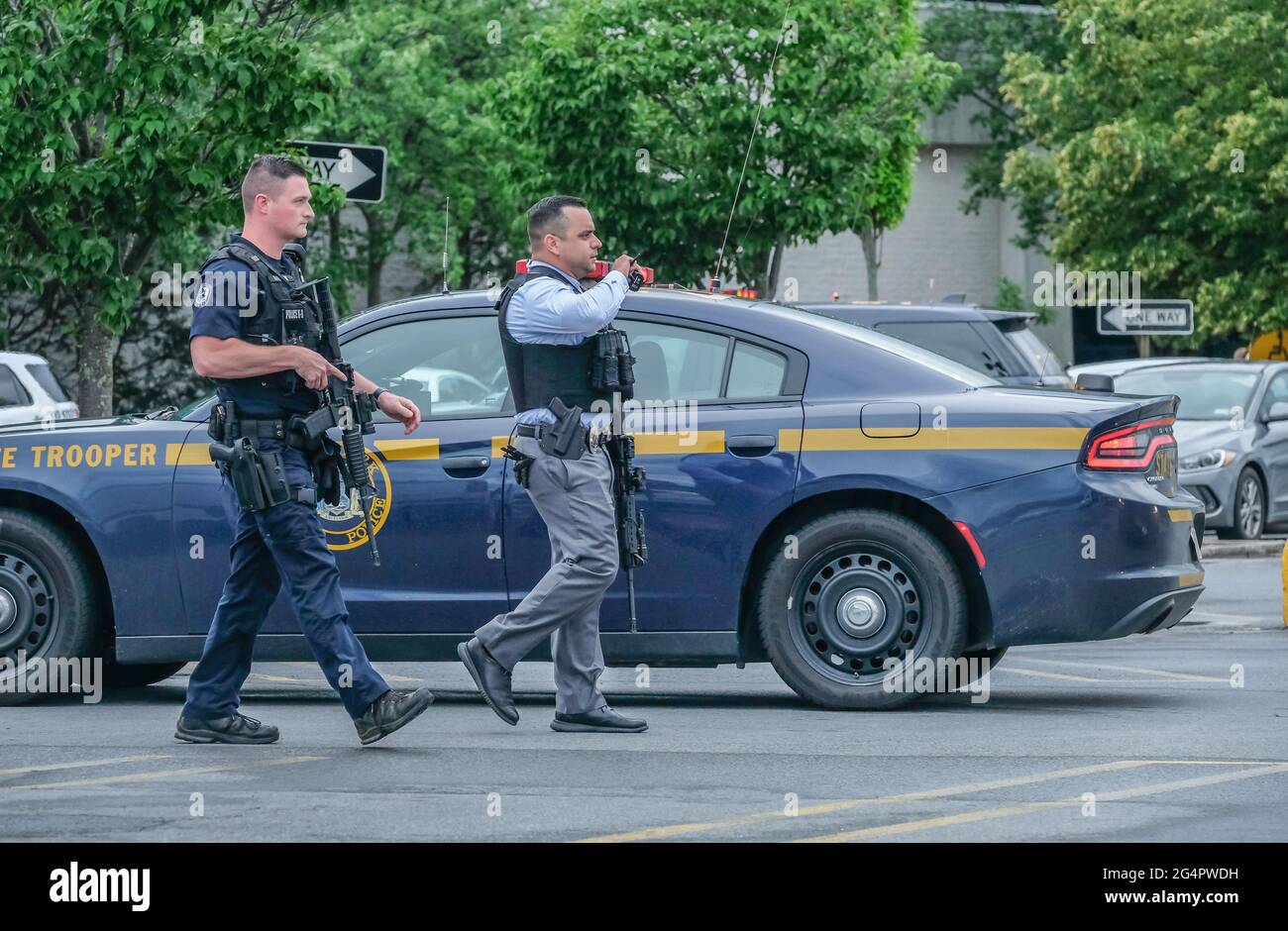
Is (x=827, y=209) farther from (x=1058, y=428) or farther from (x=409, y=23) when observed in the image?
(x=1058, y=428)

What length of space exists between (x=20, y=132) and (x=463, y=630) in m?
7.01

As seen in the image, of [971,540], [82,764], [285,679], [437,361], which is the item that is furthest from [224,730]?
[971,540]

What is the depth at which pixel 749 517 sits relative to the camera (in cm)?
790

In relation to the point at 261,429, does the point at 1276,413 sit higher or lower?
higher

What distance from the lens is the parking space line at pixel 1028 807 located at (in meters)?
5.57

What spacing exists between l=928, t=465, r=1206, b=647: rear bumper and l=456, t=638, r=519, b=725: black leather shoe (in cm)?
170

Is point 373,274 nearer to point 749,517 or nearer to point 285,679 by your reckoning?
point 285,679

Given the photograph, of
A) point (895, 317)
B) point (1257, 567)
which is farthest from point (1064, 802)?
point (1257, 567)

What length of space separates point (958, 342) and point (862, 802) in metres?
7.14

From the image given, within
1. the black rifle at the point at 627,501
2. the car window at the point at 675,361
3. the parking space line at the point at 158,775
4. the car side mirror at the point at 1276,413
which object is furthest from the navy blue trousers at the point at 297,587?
the car side mirror at the point at 1276,413

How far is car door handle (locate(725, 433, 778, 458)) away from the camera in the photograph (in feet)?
26.0

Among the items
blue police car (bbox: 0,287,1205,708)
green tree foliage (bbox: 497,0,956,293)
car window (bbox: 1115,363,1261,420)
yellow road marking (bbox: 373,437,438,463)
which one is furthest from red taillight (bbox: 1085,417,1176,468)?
green tree foliage (bbox: 497,0,956,293)

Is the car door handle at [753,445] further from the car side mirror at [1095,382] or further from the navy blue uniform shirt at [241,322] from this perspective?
the car side mirror at [1095,382]

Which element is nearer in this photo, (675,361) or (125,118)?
(675,361)
